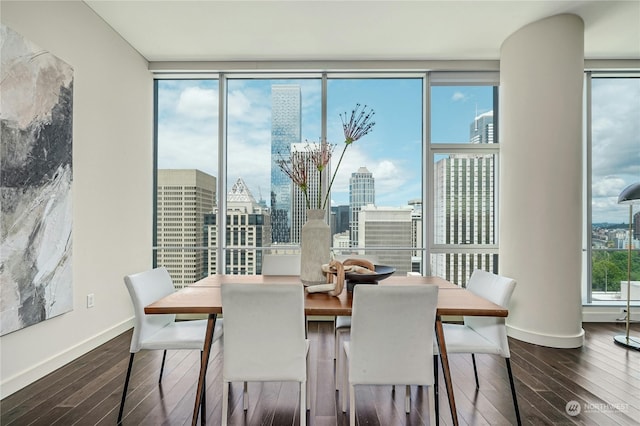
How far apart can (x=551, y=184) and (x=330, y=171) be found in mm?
2314

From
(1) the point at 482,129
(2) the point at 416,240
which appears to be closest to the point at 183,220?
(2) the point at 416,240

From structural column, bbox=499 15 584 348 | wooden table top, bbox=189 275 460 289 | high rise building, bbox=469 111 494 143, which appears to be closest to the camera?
wooden table top, bbox=189 275 460 289

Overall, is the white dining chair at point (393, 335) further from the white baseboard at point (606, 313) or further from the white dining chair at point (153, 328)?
the white baseboard at point (606, 313)

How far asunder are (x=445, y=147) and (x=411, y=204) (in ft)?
2.64

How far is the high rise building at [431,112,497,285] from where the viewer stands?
13.2 feet

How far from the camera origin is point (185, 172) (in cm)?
414

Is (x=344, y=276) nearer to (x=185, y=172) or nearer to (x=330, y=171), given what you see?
(x=330, y=171)

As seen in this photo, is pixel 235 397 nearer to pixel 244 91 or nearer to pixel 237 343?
pixel 237 343

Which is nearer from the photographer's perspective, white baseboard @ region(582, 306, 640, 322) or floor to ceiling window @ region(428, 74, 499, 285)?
white baseboard @ region(582, 306, 640, 322)

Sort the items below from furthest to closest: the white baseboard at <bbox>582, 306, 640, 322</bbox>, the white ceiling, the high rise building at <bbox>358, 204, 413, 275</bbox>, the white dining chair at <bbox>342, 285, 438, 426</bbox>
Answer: the high rise building at <bbox>358, 204, 413, 275</bbox> < the white baseboard at <bbox>582, 306, 640, 322</bbox> < the white ceiling < the white dining chair at <bbox>342, 285, 438, 426</bbox>

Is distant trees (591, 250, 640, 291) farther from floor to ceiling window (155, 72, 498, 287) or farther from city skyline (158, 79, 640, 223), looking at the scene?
city skyline (158, 79, 640, 223)

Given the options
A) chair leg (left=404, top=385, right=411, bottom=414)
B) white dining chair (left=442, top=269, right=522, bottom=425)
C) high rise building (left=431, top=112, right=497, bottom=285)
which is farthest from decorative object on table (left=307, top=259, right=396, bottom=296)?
high rise building (left=431, top=112, right=497, bottom=285)

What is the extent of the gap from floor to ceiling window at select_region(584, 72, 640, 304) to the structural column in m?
1.09

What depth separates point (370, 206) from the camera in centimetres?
420
